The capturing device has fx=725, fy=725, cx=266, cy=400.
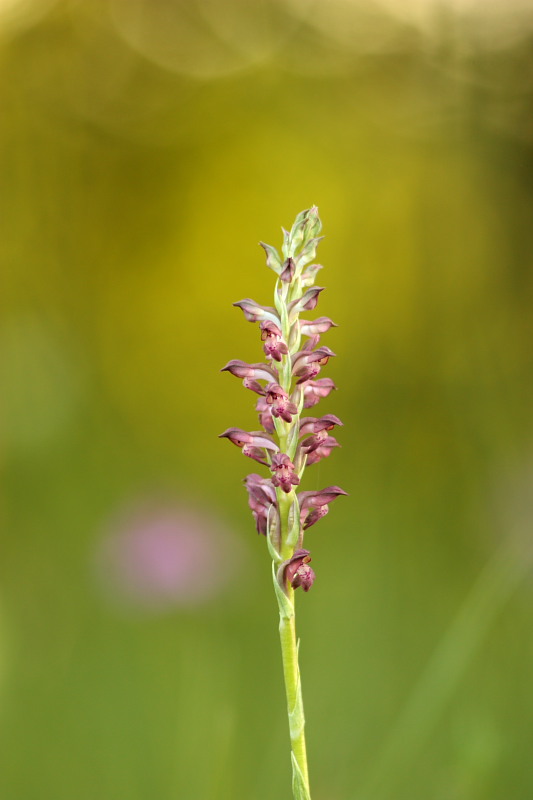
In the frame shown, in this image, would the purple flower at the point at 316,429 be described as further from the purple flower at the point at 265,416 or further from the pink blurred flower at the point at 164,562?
the pink blurred flower at the point at 164,562

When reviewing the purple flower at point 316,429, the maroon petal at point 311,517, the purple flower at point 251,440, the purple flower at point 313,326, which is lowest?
the maroon petal at point 311,517

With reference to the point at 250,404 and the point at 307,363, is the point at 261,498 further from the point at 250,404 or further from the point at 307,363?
the point at 250,404

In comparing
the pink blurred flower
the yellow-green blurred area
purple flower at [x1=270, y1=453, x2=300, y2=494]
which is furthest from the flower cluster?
the pink blurred flower

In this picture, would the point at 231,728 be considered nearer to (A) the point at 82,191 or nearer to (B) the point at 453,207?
(B) the point at 453,207

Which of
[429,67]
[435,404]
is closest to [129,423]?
[435,404]

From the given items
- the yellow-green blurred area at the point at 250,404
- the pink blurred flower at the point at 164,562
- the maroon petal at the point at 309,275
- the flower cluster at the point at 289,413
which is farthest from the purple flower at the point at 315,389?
the pink blurred flower at the point at 164,562

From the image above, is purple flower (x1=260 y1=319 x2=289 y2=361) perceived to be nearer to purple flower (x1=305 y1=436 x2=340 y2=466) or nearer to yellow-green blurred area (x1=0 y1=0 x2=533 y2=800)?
purple flower (x1=305 y1=436 x2=340 y2=466)
